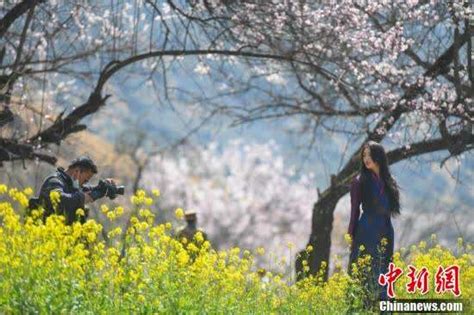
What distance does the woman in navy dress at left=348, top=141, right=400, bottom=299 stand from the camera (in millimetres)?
7765

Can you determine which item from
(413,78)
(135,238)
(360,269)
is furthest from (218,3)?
(135,238)

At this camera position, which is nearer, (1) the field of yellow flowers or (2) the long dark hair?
(1) the field of yellow flowers

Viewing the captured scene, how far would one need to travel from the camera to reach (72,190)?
771 centimetres

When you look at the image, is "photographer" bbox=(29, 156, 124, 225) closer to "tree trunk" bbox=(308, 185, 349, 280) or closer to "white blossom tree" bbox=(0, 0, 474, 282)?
"white blossom tree" bbox=(0, 0, 474, 282)

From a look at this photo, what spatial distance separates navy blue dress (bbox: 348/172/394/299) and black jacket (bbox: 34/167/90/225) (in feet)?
7.13

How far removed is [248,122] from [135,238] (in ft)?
27.3

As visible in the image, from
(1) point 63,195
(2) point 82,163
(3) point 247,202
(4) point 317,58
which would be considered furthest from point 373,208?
(3) point 247,202

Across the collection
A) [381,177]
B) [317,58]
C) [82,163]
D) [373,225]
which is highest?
[317,58]

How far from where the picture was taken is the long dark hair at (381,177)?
25.5 feet

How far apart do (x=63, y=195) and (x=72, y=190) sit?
41 centimetres

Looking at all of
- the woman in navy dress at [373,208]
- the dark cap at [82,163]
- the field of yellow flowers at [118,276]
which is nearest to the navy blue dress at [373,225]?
the woman in navy dress at [373,208]

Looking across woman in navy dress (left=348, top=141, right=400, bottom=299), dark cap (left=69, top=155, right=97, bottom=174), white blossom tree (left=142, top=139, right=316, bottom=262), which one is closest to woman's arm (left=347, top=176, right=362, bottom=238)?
woman in navy dress (left=348, top=141, right=400, bottom=299)

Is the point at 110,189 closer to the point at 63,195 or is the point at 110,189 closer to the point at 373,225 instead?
the point at 63,195

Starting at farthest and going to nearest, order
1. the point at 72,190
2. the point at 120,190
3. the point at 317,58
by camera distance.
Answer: the point at 317,58
the point at 120,190
the point at 72,190
